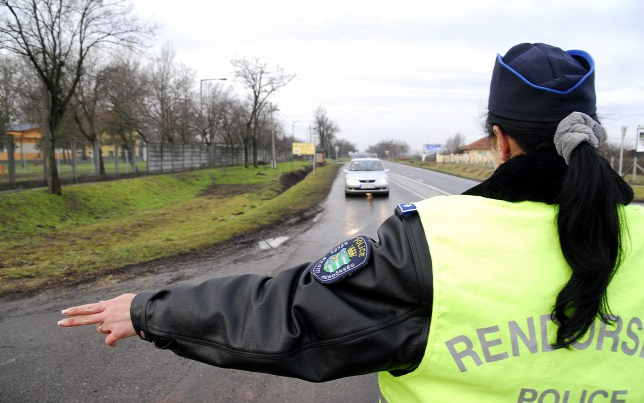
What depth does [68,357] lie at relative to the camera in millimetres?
3457

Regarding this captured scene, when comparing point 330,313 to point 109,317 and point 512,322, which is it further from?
point 109,317

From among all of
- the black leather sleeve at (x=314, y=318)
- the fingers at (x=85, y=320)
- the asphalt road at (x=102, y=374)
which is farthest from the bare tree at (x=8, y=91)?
the black leather sleeve at (x=314, y=318)

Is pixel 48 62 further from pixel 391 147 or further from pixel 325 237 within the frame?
pixel 391 147

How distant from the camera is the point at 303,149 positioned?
53375 millimetres

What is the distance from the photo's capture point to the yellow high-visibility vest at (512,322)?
1.04 metres

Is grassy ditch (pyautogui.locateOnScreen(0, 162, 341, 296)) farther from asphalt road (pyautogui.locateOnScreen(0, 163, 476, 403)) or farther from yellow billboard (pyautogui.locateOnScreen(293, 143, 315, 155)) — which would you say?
yellow billboard (pyautogui.locateOnScreen(293, 143, 315, 155))

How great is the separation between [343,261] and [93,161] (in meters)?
22.0

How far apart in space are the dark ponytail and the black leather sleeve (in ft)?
1.12

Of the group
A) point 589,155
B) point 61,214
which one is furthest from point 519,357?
point 61,214

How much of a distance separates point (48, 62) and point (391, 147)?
133m

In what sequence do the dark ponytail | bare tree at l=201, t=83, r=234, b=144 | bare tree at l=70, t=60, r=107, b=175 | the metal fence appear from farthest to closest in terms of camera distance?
bare tree at l=201, t=83, r=234, b=144
bare tree at l=70, t=60, r=107, b=175
the metal fence
the dark ponytail

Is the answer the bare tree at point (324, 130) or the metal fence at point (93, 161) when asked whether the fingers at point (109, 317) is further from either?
the bare tree at point (324, 130)

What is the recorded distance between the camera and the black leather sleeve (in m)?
1.07

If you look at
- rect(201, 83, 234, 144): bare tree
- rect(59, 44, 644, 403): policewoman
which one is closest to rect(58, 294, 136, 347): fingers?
rect(59, 44, 644, 403): policewoman
